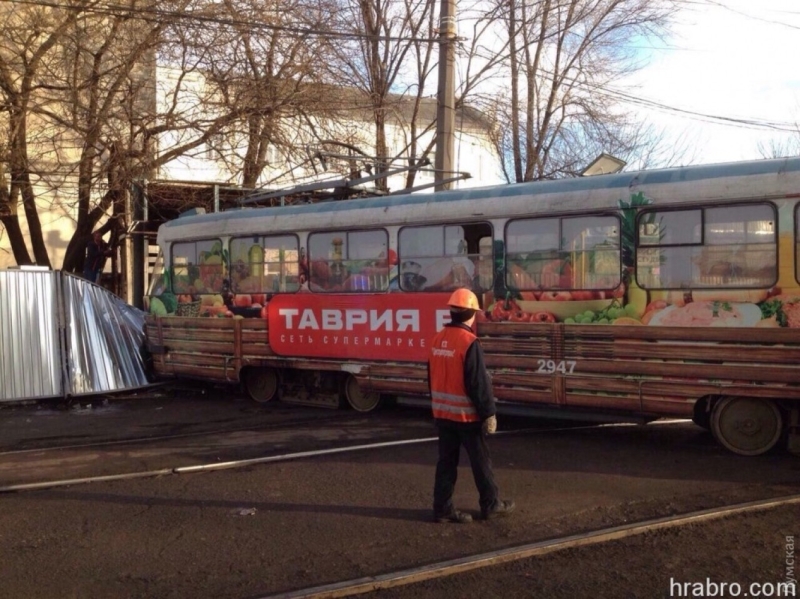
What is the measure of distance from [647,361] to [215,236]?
7.06 meters

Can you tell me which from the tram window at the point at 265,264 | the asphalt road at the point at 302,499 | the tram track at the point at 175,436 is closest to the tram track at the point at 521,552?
the asphalt road at the point at 302,499

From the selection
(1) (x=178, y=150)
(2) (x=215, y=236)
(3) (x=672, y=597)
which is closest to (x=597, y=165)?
(2) (x=215, y=236)

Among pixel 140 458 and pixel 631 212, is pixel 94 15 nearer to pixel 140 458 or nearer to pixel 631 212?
pixel 140 458

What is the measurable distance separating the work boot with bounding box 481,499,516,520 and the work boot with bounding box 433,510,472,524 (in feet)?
0.42

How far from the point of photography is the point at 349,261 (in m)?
11.2

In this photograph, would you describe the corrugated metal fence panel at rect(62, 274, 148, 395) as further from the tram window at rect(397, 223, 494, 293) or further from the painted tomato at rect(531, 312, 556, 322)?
the painted tomato at rect(531, 312, 556, 322)

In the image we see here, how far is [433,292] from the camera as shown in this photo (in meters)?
10.2

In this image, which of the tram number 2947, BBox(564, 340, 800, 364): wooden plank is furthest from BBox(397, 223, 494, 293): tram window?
BBox(564, 340, 800, 364): wooden plank

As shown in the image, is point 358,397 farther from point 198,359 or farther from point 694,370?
point 694,370

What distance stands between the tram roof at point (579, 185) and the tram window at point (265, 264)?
427 mm

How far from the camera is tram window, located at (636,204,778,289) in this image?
8.01 metres

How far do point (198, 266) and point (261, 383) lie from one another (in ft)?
7.02

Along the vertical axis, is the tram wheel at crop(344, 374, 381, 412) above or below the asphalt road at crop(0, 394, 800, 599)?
above

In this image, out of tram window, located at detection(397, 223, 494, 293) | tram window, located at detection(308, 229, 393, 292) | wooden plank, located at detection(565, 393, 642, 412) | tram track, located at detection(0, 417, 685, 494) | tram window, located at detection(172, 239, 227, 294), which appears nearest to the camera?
tram track, located at detection(0, 417, 685, 494)
